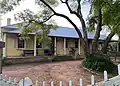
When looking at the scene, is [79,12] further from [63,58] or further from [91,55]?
[63,58]

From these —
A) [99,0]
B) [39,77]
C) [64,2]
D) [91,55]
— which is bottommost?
[39,77]

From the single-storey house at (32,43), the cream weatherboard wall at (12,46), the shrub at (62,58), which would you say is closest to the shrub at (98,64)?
the shrub at (62,58)

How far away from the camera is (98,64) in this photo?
64.0 feet

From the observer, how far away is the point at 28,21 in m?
22.9

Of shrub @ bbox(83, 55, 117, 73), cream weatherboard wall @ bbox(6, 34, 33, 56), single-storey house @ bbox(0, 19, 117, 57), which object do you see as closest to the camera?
shrub @ bbox(83, 55, 117, 73)

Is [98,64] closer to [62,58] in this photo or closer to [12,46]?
[62,58]

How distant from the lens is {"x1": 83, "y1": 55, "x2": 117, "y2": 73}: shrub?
19.4 m

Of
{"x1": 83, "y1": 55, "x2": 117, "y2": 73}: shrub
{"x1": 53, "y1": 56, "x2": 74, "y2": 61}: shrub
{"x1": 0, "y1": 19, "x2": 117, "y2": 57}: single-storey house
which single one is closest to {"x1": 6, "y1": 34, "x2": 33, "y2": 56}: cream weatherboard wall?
{"x1": 0, "y1": 19, "x2": 117, "y2": 57}: single-storey house

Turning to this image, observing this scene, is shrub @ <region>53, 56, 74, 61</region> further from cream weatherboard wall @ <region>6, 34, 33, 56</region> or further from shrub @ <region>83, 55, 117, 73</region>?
shrub @ <region>83, 55, 117, 73</region>

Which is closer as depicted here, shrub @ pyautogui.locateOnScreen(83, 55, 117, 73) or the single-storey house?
shrub @ pyautogui.locateOnScreen(83, 55, 117, 73)

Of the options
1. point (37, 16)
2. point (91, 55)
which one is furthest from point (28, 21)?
point (91, 55)

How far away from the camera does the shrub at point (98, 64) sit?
19386 millimetres

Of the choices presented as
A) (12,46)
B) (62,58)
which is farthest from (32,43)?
(62,58)

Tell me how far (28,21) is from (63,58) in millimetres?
9293
